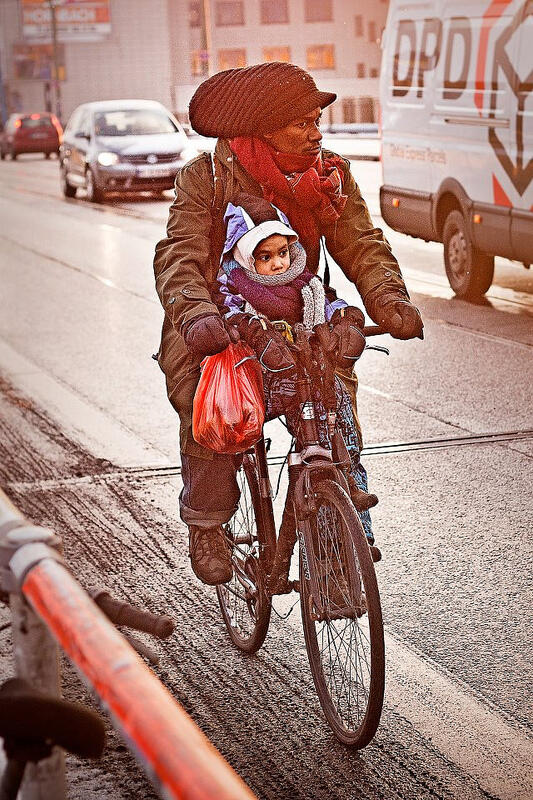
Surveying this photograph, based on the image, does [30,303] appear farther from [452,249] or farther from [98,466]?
[98,466]

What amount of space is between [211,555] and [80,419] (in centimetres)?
382

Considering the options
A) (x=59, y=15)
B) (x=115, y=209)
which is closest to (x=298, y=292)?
(x=115, y=209)

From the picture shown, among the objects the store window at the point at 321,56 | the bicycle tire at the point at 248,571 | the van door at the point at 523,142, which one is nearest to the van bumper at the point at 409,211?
the van door at the point at 523,142

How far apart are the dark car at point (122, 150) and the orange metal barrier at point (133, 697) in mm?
22284

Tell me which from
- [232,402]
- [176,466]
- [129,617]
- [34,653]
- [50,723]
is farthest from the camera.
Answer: [176,466]

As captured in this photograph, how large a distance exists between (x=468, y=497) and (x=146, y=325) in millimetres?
5479

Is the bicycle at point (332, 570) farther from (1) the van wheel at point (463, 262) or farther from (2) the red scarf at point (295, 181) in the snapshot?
(1) the van wheel at point (463, 262)

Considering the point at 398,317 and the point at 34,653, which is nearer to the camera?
the point at 34,653

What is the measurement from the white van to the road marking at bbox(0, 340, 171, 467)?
4.08 meters

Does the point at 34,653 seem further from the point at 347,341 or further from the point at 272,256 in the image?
the point at 272,256

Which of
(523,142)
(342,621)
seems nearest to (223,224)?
(342,621)

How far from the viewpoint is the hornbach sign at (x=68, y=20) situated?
71375 mm

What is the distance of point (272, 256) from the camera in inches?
160

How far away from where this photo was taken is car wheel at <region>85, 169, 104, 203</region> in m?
24.2
